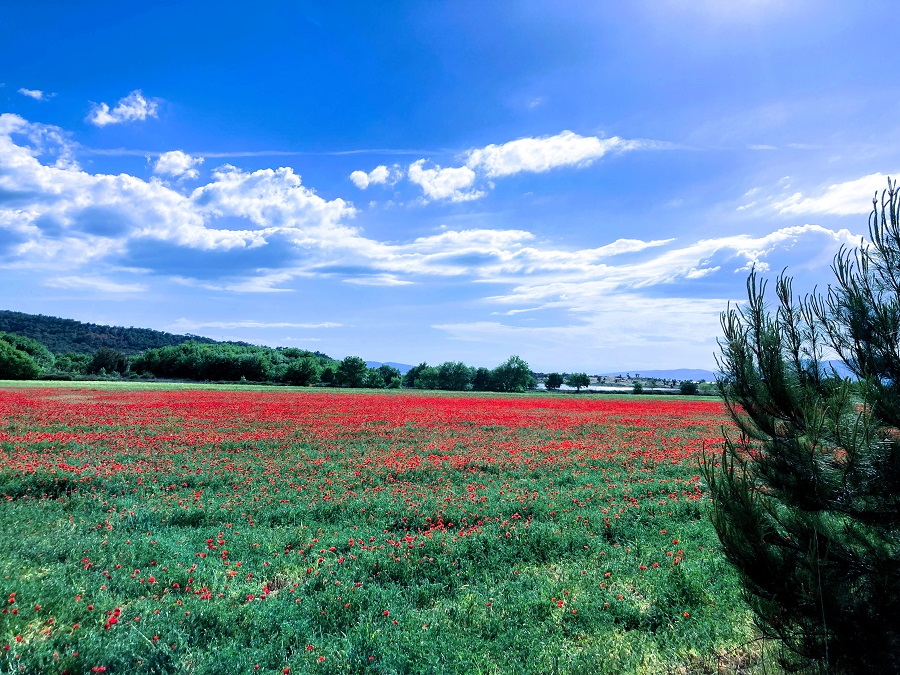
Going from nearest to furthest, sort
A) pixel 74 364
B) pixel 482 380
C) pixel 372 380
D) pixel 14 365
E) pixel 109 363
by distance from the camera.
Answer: pixel 14 365
pixel 372 380
pixel 482 380
pixel 74 364
pixel 109 363

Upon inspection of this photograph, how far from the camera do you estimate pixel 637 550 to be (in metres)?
7.20

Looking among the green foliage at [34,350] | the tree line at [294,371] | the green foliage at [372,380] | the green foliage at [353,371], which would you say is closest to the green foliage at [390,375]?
the tree line at [294,371]

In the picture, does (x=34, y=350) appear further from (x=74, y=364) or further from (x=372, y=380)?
(x=372, y=380)

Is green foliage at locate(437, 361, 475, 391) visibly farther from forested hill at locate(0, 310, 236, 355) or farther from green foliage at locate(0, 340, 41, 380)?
forested hill at locate(0, 310, 236, 355)

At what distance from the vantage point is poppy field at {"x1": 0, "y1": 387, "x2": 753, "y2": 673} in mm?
4492

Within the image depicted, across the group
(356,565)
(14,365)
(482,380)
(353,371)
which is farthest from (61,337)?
(356,565)

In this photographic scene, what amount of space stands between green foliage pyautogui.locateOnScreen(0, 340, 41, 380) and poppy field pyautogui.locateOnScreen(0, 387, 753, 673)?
8317 cm

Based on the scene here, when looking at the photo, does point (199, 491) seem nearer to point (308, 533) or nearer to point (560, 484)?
point (308, 533)

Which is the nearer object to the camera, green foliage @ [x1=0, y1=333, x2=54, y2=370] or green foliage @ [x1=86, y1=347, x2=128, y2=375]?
green foliage @ [x1=0, y1=333, x2=54, y2=370]

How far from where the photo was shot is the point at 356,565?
6.52 meters

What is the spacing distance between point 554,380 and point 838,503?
383 feet

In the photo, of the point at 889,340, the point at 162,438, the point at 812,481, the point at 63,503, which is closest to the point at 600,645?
the point at 812,481

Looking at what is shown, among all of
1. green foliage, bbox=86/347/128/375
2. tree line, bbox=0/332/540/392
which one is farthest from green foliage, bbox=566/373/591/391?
green foliage, bbox=86/347/128/375

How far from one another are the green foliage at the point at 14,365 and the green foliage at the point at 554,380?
104 metres
